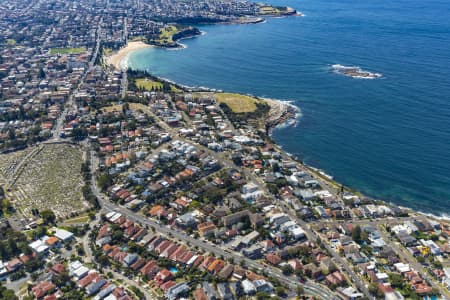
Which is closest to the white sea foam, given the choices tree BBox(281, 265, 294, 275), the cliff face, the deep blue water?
the deep blue water

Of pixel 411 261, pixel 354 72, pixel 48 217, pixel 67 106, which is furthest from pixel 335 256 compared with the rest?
pixel 354 72

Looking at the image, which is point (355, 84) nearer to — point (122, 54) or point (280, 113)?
point (280, 113)

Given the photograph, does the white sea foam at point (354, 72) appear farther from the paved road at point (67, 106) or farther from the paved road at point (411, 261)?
the paved road at point (67, 106)

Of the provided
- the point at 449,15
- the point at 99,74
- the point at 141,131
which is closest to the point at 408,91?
the point at 141,131

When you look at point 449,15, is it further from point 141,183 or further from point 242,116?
point 141,183

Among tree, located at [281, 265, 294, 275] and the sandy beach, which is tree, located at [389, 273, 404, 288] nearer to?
tree, located at [281, 265, 294, 275]

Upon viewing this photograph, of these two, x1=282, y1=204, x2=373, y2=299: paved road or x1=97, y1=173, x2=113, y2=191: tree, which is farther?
x1=97, y1=173, x2=113, y2=191: tree

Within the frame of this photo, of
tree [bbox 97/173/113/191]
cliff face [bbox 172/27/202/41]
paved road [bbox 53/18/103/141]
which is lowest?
tree [bbox 97/173/113/191]
